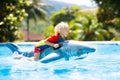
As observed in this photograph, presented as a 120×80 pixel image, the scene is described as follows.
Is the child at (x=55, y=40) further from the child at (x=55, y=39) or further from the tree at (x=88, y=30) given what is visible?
the tree at (x=88, y=30)

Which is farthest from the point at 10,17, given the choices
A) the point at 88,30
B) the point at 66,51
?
the point at 88,30

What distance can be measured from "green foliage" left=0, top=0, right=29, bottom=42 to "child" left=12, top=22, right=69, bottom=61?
10.6 m

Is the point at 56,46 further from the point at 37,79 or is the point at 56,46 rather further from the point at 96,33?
the point at 96,33

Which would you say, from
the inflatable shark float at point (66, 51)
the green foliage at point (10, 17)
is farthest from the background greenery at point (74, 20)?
the inflatable shark float at point (66, 51)

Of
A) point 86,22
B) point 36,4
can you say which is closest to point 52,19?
point 36,4

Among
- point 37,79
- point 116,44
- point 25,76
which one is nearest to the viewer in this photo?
point 37,79

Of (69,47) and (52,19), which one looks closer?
(69,47)

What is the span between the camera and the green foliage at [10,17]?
731 inches

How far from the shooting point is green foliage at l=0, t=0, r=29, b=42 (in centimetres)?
1857

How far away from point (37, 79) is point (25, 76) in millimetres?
490

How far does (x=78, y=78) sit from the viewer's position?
6219mm

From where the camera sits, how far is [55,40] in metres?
8.10

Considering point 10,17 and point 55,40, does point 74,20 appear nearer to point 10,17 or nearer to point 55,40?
point 10,17

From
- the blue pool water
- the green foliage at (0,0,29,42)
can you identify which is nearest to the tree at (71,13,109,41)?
the green foliage at (0,0,29,42)
